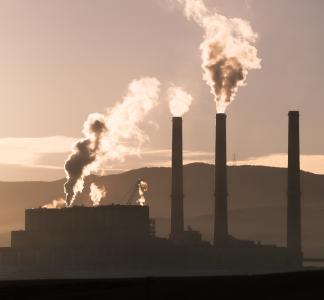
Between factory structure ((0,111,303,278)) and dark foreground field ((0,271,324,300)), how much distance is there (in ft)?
243

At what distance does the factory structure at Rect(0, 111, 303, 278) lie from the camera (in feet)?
339

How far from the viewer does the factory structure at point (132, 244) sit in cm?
10319

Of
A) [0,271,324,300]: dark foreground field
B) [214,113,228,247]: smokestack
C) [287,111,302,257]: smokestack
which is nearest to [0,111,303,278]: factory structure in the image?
[214,113,228,247]: smokestack

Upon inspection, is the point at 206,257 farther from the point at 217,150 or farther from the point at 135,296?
the point at 135,296

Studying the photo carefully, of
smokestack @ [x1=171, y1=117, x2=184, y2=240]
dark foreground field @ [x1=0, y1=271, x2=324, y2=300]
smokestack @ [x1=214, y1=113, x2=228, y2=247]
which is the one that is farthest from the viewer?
smokestack @ [x1=171, y1=117, x2=184, y2=240]

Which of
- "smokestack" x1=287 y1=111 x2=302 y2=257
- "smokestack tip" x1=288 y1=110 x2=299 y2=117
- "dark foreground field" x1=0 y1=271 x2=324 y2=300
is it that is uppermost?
"smokestack tip" x1=288 y1=110 x2=299 y2=117

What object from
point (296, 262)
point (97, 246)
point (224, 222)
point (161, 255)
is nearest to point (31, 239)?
→ point (97, 246)

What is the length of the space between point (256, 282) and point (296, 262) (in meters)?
83.1

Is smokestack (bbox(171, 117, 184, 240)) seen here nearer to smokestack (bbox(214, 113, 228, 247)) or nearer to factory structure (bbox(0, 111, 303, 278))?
factory structure (bbox(0, 111, 303, 278))

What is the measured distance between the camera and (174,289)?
24.3 metres

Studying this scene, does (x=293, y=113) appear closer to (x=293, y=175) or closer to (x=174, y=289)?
(x=293, y=175)

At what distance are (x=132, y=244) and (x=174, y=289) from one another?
268 feet

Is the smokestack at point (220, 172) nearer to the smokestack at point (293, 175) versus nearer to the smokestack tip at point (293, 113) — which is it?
the smokestack at point (293, 175)

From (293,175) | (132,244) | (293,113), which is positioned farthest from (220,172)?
(132,244)
